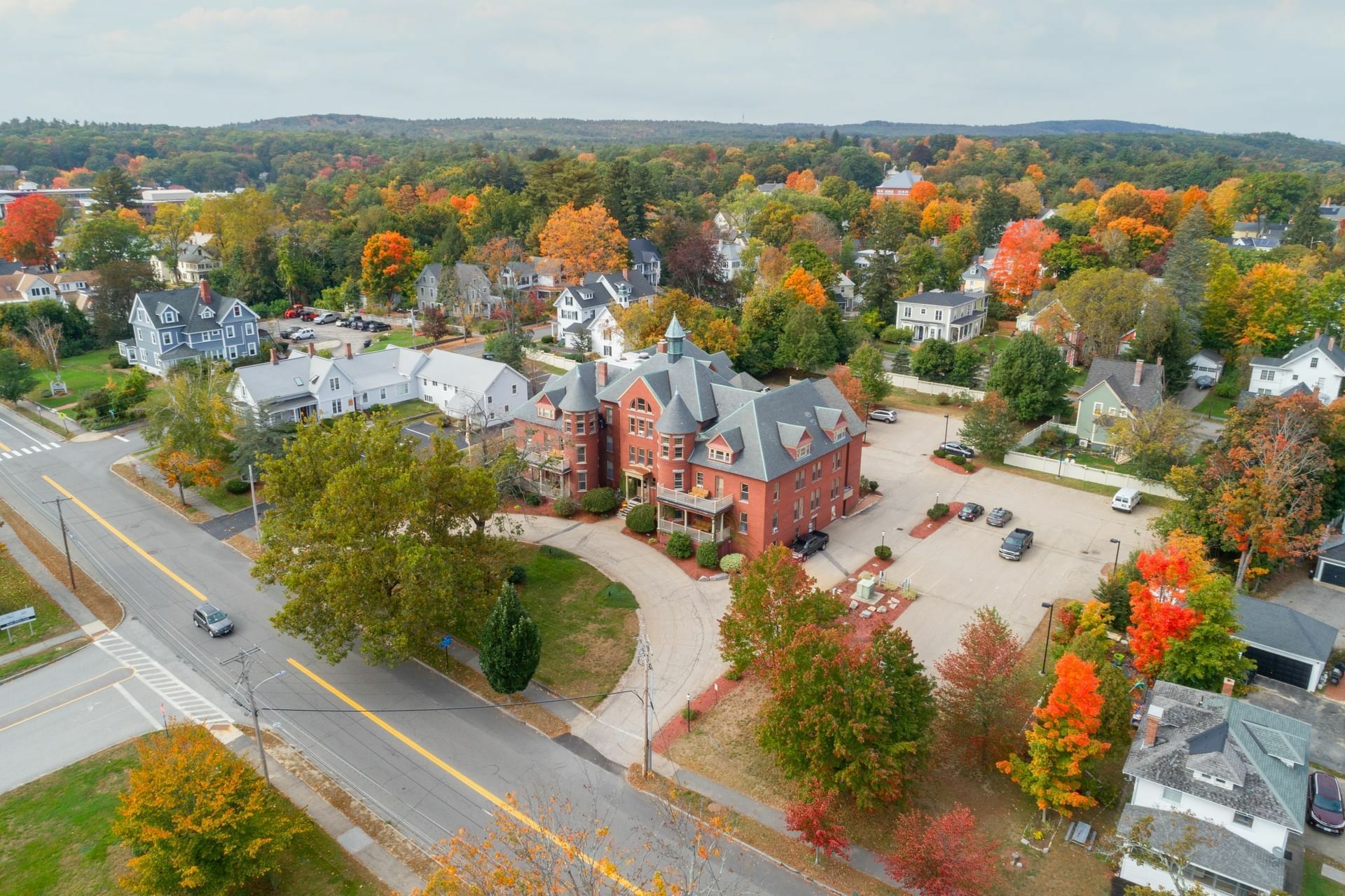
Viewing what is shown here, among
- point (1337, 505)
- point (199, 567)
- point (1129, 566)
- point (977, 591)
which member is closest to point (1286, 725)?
point (1129, 566)

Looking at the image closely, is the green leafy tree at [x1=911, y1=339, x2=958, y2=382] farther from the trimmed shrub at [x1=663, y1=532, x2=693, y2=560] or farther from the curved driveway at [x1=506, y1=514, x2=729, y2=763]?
the trimmed shrub at [x1=663, y1=532, x2=693, y2=560]

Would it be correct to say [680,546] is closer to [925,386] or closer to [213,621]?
[213,621]

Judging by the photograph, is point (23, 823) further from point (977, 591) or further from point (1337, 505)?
point (1337, 505)

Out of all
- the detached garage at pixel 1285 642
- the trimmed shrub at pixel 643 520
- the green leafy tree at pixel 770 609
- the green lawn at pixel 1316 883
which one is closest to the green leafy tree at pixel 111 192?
the trimmed shrub at pixel 643 520

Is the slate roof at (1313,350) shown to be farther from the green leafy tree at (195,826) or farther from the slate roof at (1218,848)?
the green leafy tree at (195,826)

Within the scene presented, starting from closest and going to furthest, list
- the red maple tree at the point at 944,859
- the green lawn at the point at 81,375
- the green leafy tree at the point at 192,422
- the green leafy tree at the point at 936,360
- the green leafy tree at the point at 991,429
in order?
1. the red maple tree at the point at 944,859
2. the green leafy tree at the point at 192,422
3. the green leafy tree at the point at 991,429
4. the green leafy tree at the point at 936,360
5. the green lawn at the point at 81,375

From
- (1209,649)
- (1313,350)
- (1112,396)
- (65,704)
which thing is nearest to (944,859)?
(1209,649)

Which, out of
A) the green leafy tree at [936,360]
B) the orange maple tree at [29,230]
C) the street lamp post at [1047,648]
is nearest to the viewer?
the street lamp post at [1047,648]
